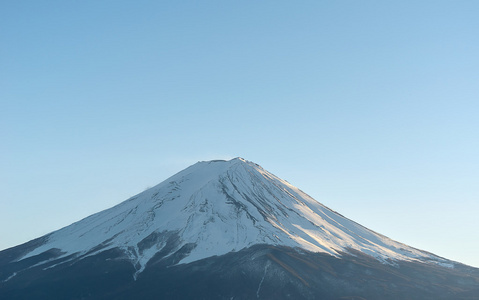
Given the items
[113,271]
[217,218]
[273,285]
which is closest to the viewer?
[273,285]

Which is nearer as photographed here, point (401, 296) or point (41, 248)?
point (401, 296)

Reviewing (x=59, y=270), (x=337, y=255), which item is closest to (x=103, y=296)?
(x=59, y=270)

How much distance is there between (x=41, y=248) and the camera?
19825cm

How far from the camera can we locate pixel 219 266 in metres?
162

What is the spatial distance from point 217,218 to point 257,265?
36731mm

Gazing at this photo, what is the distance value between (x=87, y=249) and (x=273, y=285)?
65622 mm

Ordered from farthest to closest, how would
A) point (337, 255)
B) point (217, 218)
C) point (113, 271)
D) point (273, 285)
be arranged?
point (217, 218)
point (337, 255)
point (113, 271)
point (273, 285)

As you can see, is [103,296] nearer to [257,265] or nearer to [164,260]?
[164,260]

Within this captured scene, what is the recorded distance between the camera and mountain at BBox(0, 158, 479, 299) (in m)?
153

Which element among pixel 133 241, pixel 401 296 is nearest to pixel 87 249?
pixel 133 241

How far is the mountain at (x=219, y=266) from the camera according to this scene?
15312 cm

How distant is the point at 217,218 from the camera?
633 feet

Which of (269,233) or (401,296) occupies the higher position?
(269,233)

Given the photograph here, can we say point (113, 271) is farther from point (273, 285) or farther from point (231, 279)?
point (273, 285)
